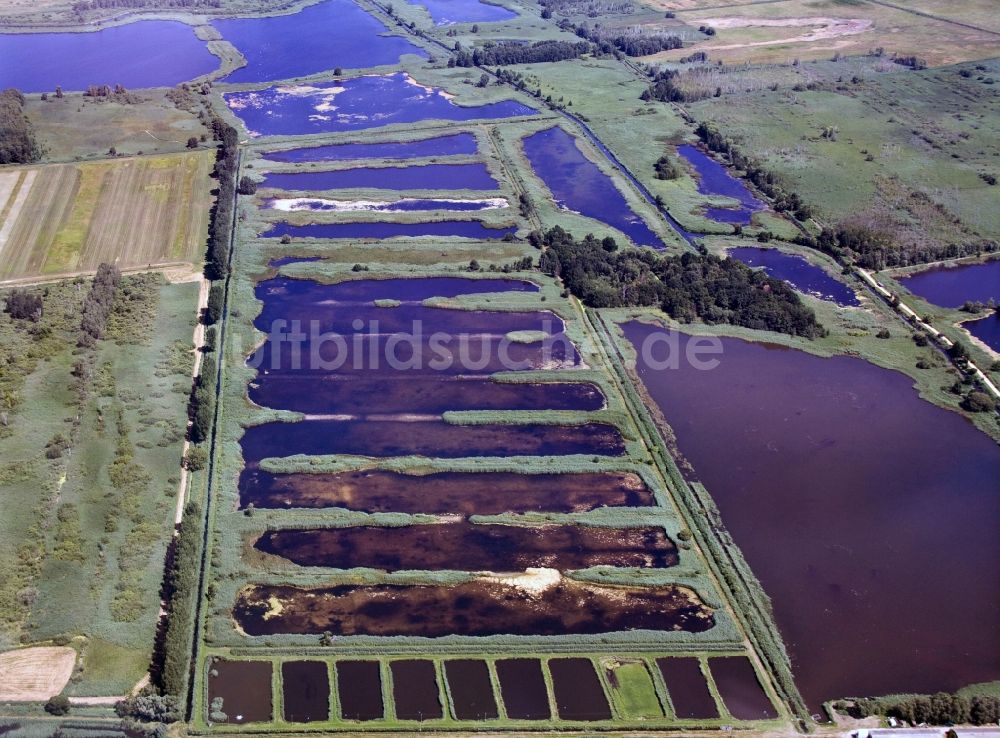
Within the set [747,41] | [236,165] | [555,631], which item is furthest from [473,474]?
[747,41]

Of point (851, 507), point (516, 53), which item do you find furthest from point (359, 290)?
point (516, 53)

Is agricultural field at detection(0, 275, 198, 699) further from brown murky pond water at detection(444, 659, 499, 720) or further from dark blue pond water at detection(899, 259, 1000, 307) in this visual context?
dark blue pond water at detection(899, 259, 1000, 307)

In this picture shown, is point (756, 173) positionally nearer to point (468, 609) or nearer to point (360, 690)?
point (468, 609)

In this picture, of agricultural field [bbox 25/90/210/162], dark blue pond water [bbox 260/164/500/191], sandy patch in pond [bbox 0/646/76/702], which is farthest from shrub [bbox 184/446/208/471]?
agricultural field [bbox 25/90/210/162]

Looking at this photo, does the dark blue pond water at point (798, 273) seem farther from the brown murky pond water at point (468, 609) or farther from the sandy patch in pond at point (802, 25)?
the sandy patch in pond at point (802, 25)

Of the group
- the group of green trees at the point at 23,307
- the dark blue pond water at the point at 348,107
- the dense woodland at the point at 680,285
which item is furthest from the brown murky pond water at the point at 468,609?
the dark blue pond water at the point at 348,107

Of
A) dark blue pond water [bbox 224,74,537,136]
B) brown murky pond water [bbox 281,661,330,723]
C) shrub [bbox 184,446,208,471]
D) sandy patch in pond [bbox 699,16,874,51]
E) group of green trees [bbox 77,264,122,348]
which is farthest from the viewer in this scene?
sandy patch in pond [bbox 699,16,874,51]
